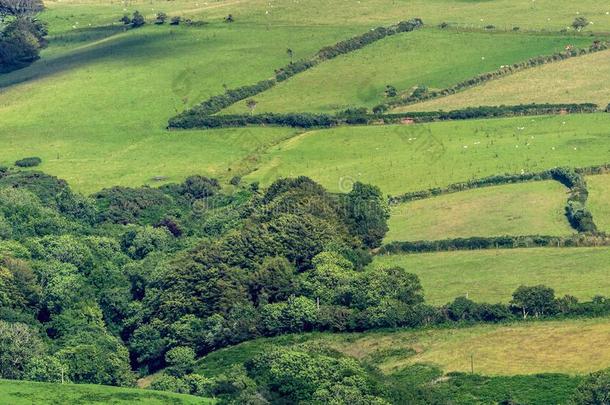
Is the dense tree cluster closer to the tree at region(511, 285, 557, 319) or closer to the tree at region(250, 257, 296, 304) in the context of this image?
the tree at region(250, 257, 296, 304)

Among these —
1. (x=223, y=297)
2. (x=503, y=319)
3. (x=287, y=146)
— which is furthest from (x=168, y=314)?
(x=287, y=146)

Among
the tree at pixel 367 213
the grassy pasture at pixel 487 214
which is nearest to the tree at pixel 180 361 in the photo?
the tree at pixel 367 213

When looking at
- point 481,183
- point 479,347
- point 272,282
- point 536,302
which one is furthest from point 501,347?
point 481,183

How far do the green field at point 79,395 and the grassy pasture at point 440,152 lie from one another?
54752 mm

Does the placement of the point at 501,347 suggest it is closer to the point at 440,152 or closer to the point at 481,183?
the point at 481,183

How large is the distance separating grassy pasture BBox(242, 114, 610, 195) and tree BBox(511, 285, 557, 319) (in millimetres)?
35063

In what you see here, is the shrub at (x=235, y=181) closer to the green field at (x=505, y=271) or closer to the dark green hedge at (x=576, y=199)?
the dark green hedge at (x=576, y=199)

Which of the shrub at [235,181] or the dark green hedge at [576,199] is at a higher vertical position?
the dark green hedge at [576,199]

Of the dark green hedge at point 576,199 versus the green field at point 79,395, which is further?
the dark green hedge at point 576,199

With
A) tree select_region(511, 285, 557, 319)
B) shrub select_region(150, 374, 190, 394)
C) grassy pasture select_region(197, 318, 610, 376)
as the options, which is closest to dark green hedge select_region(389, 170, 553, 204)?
→ grassy pasture select_region(197, 318, 610, 376)

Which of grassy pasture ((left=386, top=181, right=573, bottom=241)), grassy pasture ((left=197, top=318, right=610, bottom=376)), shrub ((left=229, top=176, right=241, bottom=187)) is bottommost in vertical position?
grassy pasture ((left=197, top=318, right=610, bottom=376))

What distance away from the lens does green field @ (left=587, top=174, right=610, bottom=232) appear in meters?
166

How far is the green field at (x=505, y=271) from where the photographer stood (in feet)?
496

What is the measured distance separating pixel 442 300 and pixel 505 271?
712 centimetres
